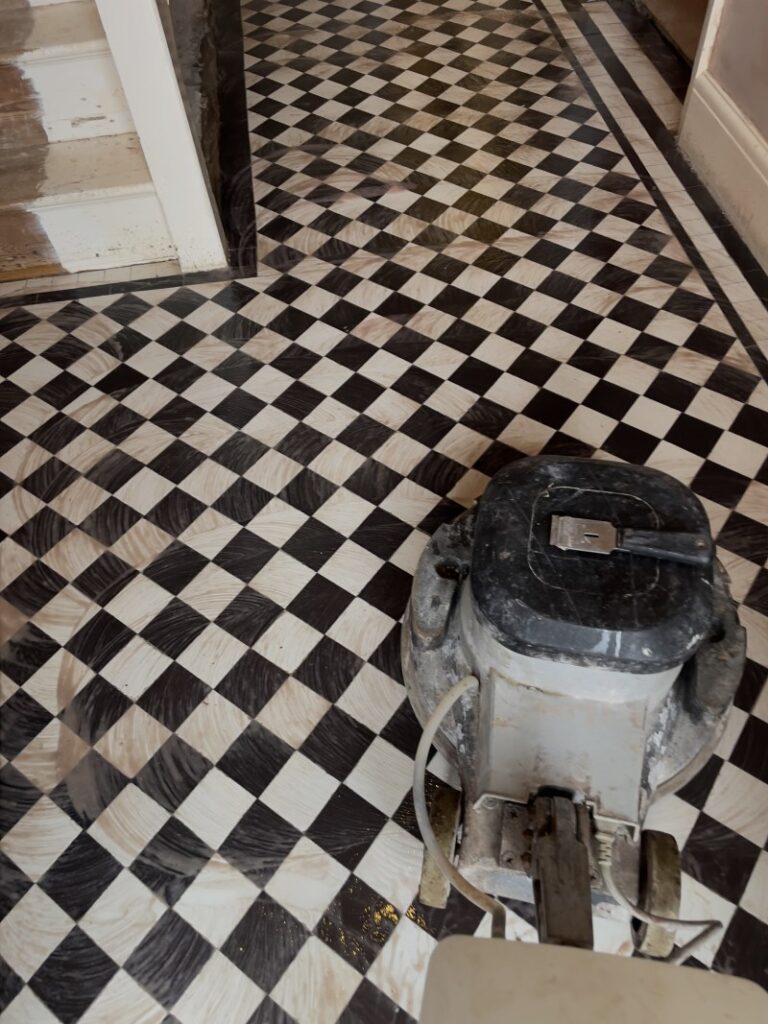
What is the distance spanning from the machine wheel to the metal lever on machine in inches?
19.6

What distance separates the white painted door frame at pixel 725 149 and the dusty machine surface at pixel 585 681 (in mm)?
1988

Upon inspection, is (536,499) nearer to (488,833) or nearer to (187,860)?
(488,833)

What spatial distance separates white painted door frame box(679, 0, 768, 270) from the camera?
9.96ft

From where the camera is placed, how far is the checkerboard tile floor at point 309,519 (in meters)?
1.73

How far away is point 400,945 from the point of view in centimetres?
169

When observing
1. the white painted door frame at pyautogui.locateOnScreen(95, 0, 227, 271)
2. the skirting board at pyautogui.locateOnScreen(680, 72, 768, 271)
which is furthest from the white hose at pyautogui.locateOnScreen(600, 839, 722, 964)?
the white painted door frame at pyautogui.locateOnScreen(95, 0, 227, 271)

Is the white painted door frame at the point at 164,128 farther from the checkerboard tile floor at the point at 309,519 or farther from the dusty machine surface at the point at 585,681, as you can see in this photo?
the dusty machine surface at the point at 585,681

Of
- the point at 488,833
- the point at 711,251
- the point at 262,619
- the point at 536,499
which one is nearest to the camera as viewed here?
the point at 488,833

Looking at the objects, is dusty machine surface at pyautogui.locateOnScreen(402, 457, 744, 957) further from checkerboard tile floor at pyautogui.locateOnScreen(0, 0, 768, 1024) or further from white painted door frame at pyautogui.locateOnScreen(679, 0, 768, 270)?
white painted door frame at pyautogui.locateOnScreen(679, 0, 768, 270)

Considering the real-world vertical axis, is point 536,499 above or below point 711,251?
above

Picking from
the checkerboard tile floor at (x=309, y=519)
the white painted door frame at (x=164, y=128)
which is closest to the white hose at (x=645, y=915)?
the checkerboard tile floor at (x=309, y=519)

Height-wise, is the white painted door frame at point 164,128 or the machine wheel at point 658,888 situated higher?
the white painted door frame at point 164,128

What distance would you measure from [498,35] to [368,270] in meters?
2.27

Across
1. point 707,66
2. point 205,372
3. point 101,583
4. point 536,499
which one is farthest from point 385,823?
point 707,66
